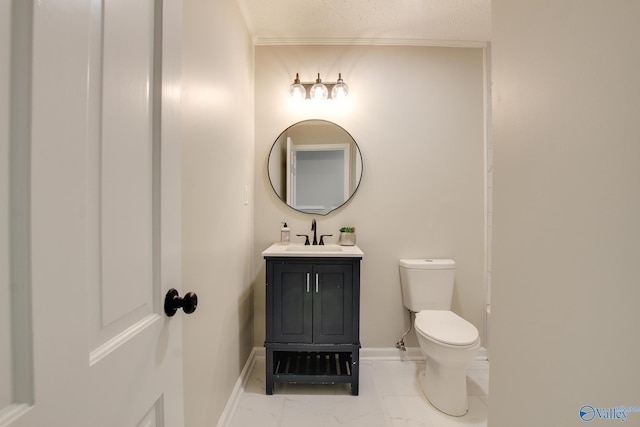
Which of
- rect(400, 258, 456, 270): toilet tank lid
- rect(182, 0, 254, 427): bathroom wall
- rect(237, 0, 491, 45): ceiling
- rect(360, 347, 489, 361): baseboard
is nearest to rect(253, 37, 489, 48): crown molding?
rect(237, 0, 491, 45): ceiling

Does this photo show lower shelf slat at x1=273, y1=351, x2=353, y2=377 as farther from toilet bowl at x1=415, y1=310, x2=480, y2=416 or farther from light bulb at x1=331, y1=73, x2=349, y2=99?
light bulb at x1=331, y1=73, x2=349, y2=99

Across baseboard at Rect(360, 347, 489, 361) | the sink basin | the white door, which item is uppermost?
the white door

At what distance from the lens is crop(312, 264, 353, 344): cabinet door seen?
1688 mm

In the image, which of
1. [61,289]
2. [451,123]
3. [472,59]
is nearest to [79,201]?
[61,289]

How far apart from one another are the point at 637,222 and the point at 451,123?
6.39ft

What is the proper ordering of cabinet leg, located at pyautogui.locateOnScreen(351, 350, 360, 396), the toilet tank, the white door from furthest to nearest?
the toilet tank → cabinet leg, located at pyautogui.locateOnScreen(351, 350, 360, 396) → the white door

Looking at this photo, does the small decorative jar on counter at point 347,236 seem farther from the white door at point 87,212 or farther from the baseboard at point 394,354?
the white door at point 87,212

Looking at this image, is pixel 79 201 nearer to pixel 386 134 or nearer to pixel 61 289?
pixel 61 289

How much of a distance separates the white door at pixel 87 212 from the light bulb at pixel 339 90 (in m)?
1.55

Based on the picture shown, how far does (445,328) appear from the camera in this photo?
1.63m

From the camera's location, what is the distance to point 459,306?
84.3 inches

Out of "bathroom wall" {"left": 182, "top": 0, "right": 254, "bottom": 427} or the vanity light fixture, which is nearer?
"bathroom wall" {"left": 182, "top": 0, "right": 254, "bottom": 427}

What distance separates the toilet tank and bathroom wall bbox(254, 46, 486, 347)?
0.15 meters

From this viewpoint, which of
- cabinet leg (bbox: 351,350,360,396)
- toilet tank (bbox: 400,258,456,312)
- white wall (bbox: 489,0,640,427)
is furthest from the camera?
toilet tank (bbox: 400,258,456,312)
